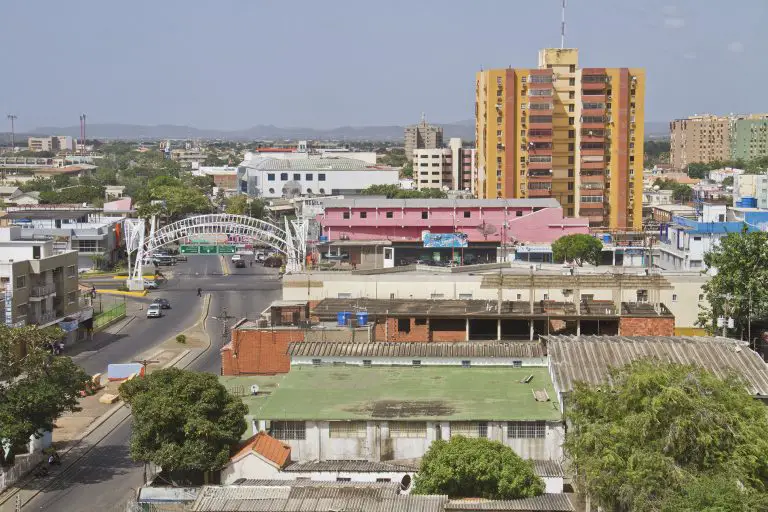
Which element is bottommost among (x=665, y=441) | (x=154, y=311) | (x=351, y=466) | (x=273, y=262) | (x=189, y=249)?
(x=273, y=262)

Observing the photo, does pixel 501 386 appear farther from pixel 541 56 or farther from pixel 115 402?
pixel 541 56

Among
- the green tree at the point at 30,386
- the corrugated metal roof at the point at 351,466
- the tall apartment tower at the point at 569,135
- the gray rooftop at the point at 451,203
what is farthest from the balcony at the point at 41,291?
the tall apartment tower at the point at 569,135

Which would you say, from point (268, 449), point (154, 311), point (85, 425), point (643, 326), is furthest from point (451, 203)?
point (268, 449)

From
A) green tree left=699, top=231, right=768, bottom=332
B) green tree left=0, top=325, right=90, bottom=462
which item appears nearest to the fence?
green tree left=0, top=325, right=90, bottom=462

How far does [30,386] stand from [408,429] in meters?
10.6

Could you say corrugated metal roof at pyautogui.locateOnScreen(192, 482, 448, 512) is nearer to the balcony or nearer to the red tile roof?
the red tile roof

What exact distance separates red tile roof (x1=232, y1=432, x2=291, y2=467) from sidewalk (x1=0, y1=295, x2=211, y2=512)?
248 inches

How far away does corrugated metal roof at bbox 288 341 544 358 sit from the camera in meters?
37.6

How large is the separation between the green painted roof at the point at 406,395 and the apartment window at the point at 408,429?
0.20 metres

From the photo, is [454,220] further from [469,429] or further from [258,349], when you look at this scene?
[469,429]

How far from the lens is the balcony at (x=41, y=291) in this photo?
53406 mm

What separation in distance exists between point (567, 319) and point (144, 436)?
1890 centimetres

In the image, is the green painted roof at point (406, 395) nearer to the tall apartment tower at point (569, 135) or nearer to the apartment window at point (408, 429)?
the apartment window at point (408, 429)

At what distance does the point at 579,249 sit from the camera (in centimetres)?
7788
